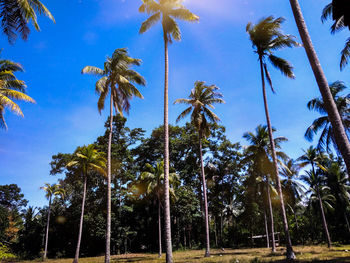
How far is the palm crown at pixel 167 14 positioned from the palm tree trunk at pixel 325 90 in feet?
27.0

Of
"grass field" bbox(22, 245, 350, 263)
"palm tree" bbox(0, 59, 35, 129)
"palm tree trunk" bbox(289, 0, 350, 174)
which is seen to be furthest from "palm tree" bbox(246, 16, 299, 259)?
"palm tree" bbox(0, 59, 35, 129)

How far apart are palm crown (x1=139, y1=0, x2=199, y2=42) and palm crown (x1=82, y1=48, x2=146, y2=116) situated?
398 centimetres

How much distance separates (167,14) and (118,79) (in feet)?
21.3

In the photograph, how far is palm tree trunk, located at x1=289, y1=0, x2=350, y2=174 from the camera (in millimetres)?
6762

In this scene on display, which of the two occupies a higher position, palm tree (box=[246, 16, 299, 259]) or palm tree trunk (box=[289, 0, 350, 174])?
palm tree (box=[246, 16, 299, 259])

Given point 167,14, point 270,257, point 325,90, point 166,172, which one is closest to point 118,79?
point 167,14

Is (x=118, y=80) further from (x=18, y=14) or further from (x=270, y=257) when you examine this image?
(x=270, y=257)

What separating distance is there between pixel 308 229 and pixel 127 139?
32.6 metres

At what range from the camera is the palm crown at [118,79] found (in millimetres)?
18766

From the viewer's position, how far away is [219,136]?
37000 mm

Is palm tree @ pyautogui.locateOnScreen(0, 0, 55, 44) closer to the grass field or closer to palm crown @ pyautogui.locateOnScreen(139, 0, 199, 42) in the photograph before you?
palm crown @ pyautogui.locateOnScreen(139, 0, 199, 42)

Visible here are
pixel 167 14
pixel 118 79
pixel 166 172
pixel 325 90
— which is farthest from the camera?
pixel 118 79

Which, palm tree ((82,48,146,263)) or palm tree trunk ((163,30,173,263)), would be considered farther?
palm tree ((82,48,146,263))

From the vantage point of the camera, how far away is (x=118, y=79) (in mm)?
18828
